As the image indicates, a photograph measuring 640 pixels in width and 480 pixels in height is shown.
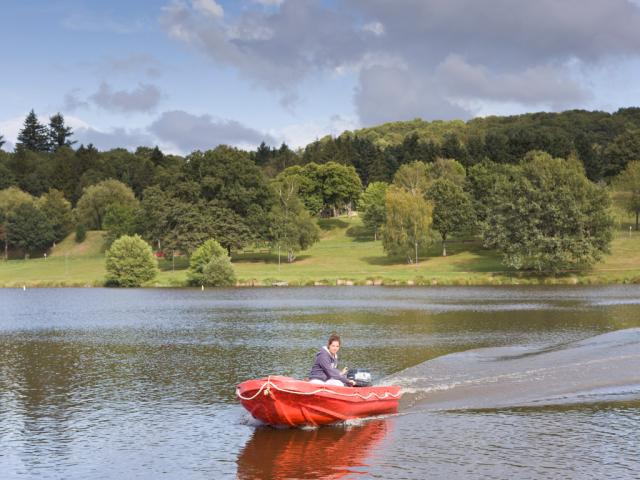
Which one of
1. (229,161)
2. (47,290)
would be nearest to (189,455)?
(47,290)

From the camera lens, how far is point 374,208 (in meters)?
136

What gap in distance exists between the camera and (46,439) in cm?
2208

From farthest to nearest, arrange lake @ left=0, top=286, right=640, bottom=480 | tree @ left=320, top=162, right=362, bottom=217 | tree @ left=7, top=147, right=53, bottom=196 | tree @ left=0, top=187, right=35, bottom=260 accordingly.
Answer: tree @ left=7, top=147, right=53, bottom=196
tree @ left=320, top=162, right=362, bottom=217
tree @ left=0, top=187, right=35, bottom=260
lake @ left=0, top=286, right=640, bottom=480

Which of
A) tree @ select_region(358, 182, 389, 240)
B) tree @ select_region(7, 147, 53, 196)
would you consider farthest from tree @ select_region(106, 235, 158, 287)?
tree @ select_region(7, 147, 53, 196)

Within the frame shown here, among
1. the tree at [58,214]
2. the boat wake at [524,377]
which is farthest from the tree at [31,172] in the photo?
the boat wake at [524,377]

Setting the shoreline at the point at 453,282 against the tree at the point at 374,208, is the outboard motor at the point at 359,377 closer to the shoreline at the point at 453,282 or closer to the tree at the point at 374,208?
the shoreline at the point at 453,282

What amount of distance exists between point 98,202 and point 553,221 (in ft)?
326

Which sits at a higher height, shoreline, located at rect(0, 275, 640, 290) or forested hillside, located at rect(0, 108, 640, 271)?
forested hillside, located at rect(0, 108, 640, 271)

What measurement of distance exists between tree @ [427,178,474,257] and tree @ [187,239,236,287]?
35.3m

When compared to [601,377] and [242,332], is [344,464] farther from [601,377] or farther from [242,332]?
[242,332]

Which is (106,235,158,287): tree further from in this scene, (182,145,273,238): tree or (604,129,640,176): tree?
(604,129,640,176): tree

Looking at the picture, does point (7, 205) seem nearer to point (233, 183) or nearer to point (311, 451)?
point (233, 183)

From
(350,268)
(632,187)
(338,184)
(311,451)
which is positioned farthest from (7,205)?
(311,451)

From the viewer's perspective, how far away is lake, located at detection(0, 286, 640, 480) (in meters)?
19.3
